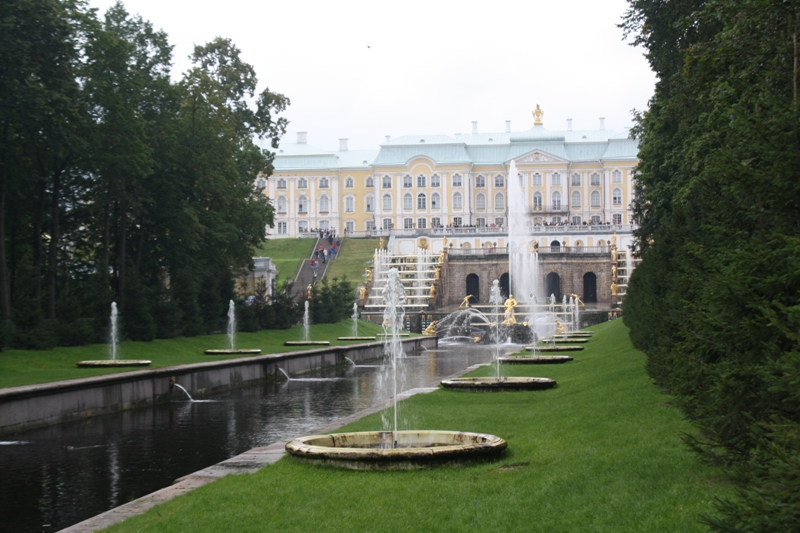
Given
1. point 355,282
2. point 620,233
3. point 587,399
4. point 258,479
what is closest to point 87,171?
point 587,399

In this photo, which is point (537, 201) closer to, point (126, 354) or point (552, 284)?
point (552, 284)

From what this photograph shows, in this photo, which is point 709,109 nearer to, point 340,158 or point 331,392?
point 331,392

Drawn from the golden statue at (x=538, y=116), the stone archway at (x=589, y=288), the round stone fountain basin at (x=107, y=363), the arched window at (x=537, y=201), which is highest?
the golden statue at (x=538, y=116)

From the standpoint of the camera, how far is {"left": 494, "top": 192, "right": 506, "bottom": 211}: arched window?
10881 cm

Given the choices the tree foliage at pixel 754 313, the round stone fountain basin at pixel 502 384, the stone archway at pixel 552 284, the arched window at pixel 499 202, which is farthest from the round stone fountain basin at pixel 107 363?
the arched window at pixel 499 202

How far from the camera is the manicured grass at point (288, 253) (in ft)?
259

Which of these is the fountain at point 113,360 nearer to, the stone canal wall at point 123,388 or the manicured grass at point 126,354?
the manicured grass at point 126,354

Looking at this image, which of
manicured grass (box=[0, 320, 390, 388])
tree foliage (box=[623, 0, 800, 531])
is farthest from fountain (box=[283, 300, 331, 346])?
tree foliage (box=[623, 0, 800, 531])

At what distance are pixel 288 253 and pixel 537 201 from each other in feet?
106

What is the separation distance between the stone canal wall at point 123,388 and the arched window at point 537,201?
79136 millimetres

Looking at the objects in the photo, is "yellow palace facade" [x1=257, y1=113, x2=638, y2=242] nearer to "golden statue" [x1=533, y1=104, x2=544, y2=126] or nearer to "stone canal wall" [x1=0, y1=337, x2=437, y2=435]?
"golden statue" [x1=533, y1=104, x2=544, y2=126]

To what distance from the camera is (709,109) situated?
19.4 m

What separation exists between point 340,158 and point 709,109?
322ft

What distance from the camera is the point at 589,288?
74688mm
